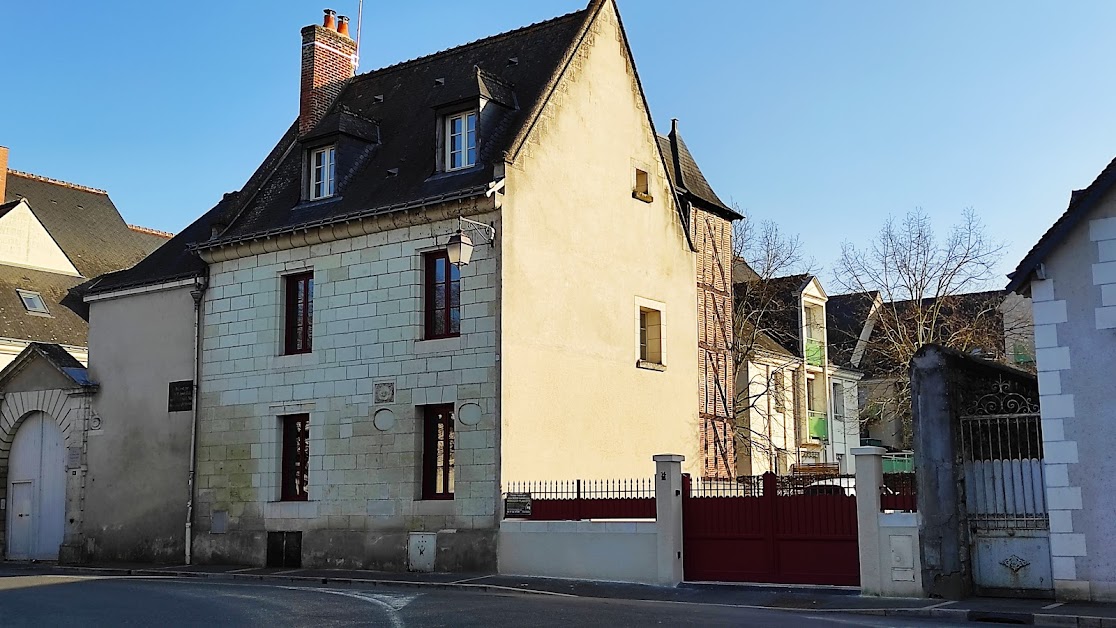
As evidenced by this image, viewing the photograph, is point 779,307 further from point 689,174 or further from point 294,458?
point 294,458

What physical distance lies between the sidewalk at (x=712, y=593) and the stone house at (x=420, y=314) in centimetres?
98

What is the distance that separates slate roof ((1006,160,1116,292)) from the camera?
1382 centimetres

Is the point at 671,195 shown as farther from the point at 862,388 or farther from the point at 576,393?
the point at 862,388

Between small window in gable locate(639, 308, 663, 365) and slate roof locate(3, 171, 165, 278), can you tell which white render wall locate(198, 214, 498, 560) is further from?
slate roof locate(3, 171, 165, 278)

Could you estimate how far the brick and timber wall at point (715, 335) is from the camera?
28.0 m

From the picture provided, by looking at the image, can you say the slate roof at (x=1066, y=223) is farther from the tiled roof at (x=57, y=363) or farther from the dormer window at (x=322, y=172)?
the tiled roof at (x=57, y=363)

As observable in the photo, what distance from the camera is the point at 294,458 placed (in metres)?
22.2

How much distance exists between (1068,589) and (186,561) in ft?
52.6

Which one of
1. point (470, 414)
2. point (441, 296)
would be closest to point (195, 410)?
point (441, 296)

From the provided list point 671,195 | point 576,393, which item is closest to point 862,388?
point 671,195

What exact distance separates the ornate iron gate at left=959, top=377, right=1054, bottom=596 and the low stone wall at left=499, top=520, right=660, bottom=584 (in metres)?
4.53

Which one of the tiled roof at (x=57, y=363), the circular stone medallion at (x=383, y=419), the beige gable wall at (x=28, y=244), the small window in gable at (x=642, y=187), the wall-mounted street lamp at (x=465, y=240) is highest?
the beige gable wall at (x=28, y=244)

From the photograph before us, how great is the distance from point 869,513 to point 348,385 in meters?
9.95

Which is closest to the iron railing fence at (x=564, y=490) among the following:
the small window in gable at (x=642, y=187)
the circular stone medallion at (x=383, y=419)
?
the circular stone medallion at (x=383, y=419)
